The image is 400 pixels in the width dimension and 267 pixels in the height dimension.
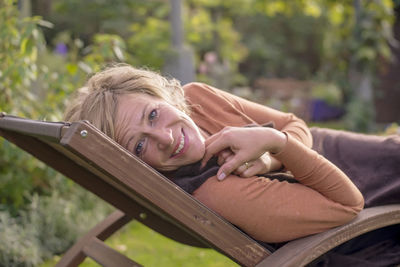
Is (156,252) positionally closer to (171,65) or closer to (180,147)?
(180,147)

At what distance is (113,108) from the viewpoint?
210 cm

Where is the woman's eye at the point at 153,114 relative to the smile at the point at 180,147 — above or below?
above

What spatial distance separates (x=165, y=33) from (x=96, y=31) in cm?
469

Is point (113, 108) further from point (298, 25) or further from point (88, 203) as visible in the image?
point (298, 25)

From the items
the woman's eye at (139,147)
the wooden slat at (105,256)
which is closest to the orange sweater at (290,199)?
the woman's eye at (139,147)

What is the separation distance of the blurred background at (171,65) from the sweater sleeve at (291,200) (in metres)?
1.74

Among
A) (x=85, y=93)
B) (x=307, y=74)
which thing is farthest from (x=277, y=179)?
(x=307, y=74)

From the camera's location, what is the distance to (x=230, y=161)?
193cm

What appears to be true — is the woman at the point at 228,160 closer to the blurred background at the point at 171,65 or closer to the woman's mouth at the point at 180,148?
the woman's mouth at the point at 180,148

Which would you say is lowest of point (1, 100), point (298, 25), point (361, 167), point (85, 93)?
point (298, 25)

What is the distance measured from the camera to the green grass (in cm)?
377

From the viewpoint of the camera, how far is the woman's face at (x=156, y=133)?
204 cm

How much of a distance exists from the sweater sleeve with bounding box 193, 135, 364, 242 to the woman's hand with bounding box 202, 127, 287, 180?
0.13 ft

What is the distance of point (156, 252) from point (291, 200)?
7.49ft
